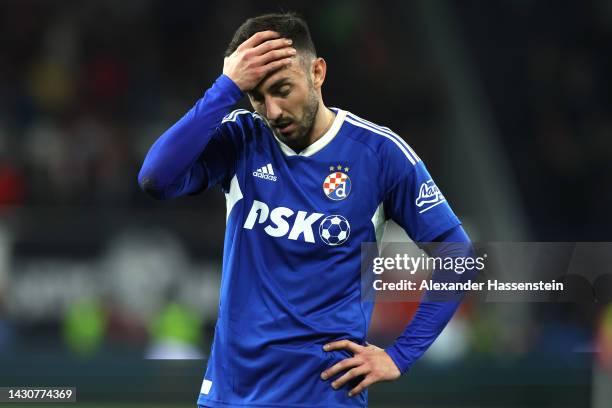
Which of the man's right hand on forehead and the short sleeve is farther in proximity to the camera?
the short sleeve

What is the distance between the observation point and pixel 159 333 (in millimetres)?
9516

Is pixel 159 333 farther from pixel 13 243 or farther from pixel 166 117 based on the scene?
pixel 166 117

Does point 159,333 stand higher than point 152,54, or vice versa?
point 152,54

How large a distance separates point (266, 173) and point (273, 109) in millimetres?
246

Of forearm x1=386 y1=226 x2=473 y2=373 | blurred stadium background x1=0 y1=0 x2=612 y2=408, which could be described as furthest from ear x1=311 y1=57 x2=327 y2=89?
blurred stadium background x1=0 y1=0 x2=612 y2=408

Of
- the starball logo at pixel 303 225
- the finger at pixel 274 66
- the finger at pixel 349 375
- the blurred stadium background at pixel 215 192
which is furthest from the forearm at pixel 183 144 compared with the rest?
the blurred stadium background at pixel 215 192

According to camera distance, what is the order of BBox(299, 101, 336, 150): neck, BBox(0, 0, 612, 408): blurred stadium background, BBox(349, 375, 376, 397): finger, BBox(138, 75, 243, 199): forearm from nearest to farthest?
BBox(138, 75, 243, 199): forearm < BBox(349, 375, 376, 397): finger < BBox(299, 101, 336, 150): neck < BBox(0, 0, 612, 408): blurred stadium background

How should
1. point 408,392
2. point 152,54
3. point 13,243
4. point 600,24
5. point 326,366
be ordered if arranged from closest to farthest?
point 326,366, point 408,392, point 13,243, point 152,54, point 600,24

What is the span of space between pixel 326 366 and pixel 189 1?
10.3m

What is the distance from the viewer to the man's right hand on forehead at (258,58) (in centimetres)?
345

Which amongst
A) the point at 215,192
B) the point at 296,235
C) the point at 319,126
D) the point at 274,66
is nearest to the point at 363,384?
the point at 296,235

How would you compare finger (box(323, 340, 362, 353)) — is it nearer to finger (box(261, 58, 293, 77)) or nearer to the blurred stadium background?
finger (box(261, 58, 293, 77))

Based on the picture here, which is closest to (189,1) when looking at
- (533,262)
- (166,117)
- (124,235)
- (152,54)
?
(152,54)

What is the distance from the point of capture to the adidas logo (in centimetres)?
359
